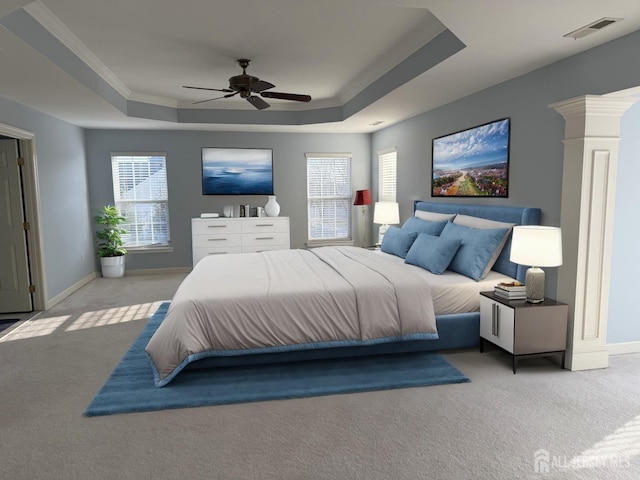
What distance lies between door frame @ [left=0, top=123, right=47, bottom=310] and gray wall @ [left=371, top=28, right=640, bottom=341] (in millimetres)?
4786

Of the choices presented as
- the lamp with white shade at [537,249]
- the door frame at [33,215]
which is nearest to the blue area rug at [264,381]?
the lamp with white shade at [537,249]

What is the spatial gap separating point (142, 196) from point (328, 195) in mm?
3080

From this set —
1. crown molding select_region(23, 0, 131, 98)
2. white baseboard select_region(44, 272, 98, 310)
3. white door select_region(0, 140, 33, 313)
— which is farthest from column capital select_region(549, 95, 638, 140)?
white baseboard select_region(44, 272, 98, 310)

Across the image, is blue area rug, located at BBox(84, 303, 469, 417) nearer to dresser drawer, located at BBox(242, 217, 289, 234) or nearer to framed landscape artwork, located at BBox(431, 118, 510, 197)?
framed landscape artwork, located at BBox(431, 118, 510, 197)

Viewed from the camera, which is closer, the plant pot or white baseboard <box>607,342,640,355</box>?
white baseboard <box>607,342,640,355</box>

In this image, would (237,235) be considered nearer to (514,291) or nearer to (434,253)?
(434,253)

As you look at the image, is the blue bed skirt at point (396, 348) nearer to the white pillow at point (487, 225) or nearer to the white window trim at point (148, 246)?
the white pillow at point (487, 225)

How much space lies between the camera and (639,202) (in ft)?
11.0

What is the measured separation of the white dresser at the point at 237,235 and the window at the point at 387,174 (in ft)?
5.44

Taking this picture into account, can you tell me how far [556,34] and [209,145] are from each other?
5.47m

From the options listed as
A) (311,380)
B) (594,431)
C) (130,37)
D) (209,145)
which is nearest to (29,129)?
(130,37)

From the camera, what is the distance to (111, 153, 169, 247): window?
275 inches

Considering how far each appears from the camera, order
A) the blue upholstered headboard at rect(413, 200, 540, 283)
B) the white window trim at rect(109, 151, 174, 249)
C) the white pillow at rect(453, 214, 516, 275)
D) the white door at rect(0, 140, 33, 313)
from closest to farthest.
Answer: the blue upholstered headboard at rect(413, 200, 540, 283) < the white pillow at rect(453, 214, 516, 275) < the white door at rect(0, 140, 33, 313) < the white window trim at rect(109, 151, 174, 249)

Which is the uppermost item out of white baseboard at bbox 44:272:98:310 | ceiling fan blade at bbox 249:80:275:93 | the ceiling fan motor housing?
the ceiling fan motor housing
